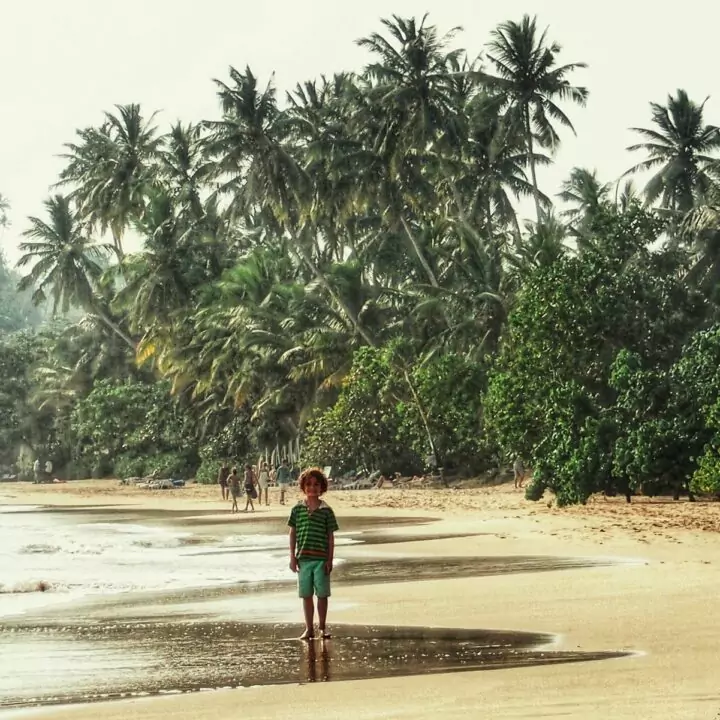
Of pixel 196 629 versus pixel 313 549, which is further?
pixel 196 629

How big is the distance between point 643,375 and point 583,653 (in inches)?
701

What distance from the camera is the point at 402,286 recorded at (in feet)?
144

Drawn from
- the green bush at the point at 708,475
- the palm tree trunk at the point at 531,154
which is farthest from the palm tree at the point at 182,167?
the green bush at the point at 708,475

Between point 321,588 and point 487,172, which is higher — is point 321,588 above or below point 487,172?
below

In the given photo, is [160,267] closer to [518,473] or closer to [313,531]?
[518,473]

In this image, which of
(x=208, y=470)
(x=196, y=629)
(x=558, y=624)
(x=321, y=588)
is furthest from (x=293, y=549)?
(x=208, y=470)

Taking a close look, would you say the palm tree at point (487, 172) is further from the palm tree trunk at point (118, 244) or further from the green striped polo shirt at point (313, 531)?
the green striped polo shirt at point (313, 531)

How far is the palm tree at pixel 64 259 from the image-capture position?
203 feet

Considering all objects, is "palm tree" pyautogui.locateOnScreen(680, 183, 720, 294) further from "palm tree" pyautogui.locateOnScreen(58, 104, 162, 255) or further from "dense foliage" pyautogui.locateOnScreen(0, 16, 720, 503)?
"palm tree" pyautogui.locateOnScreen(58, 104, 162, 255)

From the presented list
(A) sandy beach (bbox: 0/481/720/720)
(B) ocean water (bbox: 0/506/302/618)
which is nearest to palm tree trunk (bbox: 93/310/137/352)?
(B) ocean water (bbox: 0/506/302/618)

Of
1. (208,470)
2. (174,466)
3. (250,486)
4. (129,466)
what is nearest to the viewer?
(250,486)

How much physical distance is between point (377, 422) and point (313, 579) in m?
32.9

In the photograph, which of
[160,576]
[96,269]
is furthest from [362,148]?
[160,576]

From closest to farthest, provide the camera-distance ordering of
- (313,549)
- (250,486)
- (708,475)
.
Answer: (313,549) → (708,475) → (250,486)
